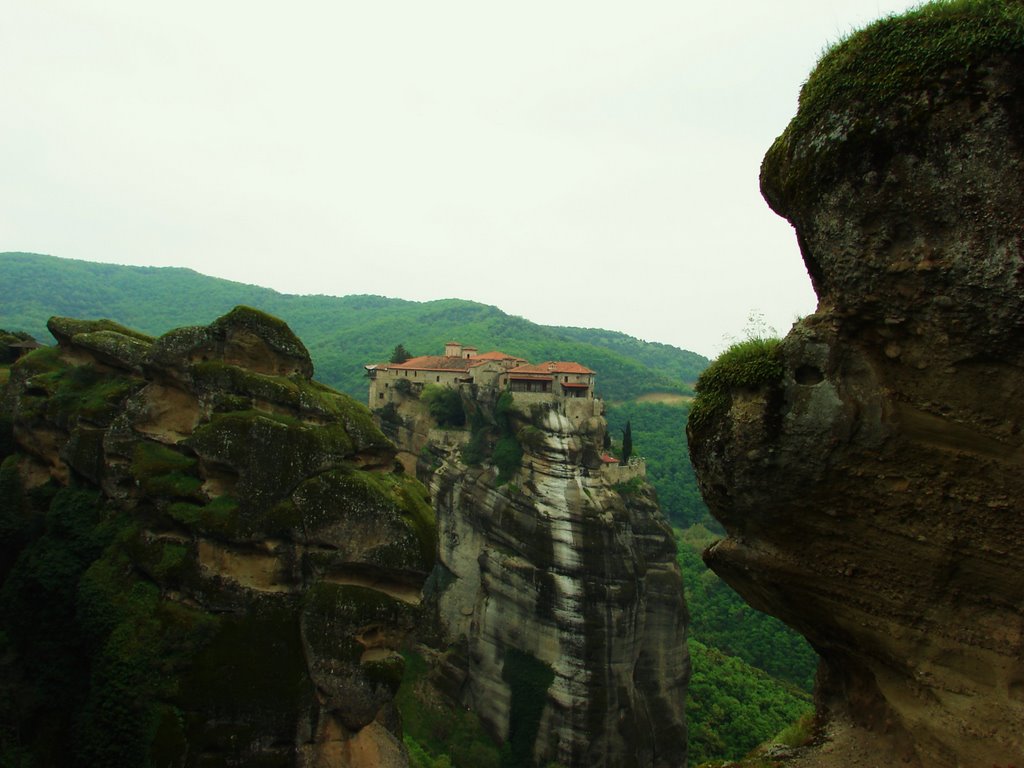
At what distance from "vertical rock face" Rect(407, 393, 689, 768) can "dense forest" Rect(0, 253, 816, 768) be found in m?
3.03

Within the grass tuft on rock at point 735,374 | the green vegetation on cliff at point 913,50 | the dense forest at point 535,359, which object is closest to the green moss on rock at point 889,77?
the green vegetation on cliff at point 913,50

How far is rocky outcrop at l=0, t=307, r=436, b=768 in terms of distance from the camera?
547 inches

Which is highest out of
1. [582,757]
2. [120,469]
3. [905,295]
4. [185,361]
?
[905,295]

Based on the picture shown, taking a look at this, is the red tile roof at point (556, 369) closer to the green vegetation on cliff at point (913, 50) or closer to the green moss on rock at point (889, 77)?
the green moss on rock at point (889, 77)

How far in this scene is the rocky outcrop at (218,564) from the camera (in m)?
13.9

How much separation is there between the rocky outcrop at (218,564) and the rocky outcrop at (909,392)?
1163cm

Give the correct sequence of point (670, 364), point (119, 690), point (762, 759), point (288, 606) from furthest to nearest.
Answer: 1. point (670, 364)
2. point (288, 606)
3. point (119, 690)
4. point (762, 759)

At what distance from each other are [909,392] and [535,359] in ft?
330

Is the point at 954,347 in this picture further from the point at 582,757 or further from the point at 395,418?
the point at 395,418

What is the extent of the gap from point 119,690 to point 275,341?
882 centimetres

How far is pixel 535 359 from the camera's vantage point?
105 m

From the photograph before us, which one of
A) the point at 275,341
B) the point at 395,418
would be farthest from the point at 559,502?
the point at 275,341

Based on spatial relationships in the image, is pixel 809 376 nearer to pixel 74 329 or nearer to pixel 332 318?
pixel 74 329

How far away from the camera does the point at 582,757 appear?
2975cm
